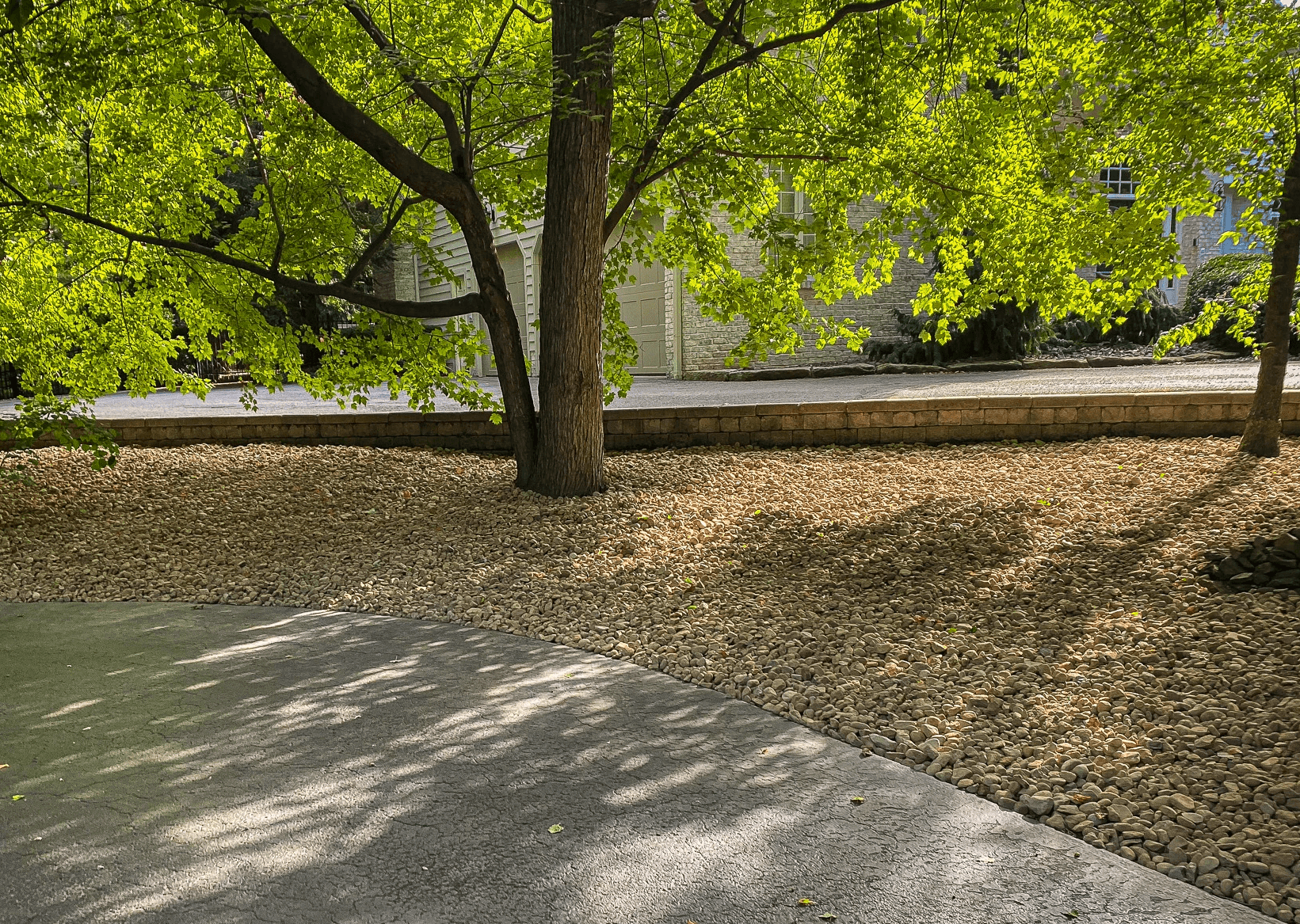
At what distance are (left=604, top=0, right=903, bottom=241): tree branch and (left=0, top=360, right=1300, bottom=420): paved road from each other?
3951 mm

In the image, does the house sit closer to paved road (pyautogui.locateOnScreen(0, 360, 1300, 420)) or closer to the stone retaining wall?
paved road (pyautogui.locateOnScreen(0, 360, 1300, 420))

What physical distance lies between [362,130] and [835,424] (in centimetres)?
497

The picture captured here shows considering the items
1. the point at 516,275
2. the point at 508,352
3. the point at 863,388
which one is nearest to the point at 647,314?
the point at 516,275

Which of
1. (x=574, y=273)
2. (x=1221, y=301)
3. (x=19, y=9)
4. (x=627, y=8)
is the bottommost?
(x=1221, y=301)

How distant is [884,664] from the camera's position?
3.96m

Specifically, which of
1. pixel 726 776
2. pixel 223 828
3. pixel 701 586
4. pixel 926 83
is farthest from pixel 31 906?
pixel 926 83

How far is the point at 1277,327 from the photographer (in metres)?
6.87

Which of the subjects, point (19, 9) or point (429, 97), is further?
point (429, 97)

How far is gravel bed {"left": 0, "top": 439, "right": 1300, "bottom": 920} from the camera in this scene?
3.02 metres

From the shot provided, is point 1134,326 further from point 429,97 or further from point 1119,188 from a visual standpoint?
point 429,97

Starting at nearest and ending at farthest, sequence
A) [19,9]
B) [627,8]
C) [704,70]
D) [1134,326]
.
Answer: [19,9], [627,8], [704,70], [1134,326]

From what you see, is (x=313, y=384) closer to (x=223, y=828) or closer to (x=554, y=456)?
(x=554, y=456)

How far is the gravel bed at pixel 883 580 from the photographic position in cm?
302

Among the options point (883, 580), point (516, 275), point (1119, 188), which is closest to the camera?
point (883, 580)
